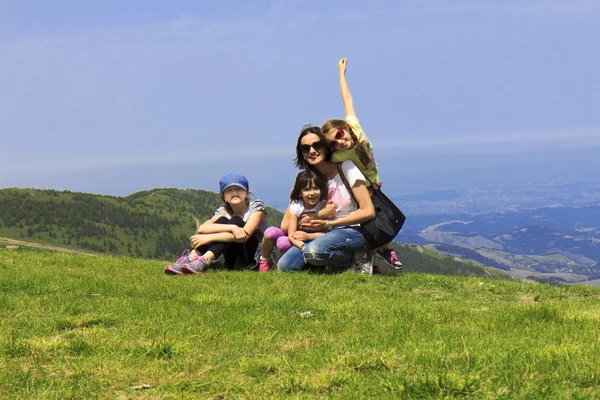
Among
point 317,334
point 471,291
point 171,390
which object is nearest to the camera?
point 171,390

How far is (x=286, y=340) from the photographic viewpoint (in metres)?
7.55

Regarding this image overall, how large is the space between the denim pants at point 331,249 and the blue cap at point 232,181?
6.79 feet

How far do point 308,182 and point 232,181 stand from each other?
6.60ft

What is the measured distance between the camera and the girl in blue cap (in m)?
13.6

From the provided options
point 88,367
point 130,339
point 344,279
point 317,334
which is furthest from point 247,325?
point 344,279

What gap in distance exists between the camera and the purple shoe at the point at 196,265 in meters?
13.4

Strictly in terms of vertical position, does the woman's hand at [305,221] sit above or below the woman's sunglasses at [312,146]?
below

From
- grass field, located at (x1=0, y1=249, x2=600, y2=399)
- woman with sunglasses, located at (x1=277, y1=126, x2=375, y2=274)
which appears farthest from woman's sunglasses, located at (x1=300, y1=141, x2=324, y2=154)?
grass field, located at (x1=0, y1=249, x2=600, y2=399)

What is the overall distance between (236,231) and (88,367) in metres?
7.37

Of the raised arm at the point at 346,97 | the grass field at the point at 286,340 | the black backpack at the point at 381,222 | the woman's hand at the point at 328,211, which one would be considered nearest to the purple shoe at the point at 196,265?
A: the grass field at the point at 286,340

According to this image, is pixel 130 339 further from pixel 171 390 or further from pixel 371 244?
pixel 371 244

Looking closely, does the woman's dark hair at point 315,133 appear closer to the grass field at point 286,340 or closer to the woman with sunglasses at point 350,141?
the woman with sunglasses at point 350,141

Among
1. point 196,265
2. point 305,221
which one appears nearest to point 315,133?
point 305,221

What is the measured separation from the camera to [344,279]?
12695 millimetres
